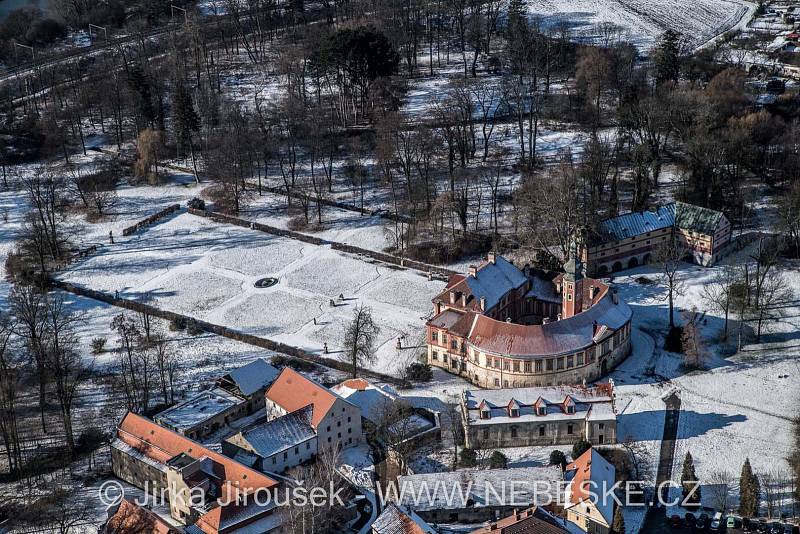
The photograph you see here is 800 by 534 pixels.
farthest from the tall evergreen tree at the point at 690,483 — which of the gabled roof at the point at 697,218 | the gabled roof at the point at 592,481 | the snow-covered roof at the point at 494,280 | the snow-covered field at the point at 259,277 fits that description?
the gabled roof at the point at 697,218

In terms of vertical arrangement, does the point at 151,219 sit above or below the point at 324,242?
above

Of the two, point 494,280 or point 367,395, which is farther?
point 494,280

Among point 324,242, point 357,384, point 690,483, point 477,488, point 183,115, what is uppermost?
point 183,115

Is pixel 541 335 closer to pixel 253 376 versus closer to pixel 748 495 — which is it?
pixel 748 495

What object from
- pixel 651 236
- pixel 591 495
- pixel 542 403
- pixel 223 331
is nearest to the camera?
pixel 591 495

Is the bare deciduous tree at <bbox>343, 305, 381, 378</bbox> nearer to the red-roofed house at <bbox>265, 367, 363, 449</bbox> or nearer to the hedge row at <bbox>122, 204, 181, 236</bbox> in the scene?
the red-roofed house at <bbox>265, 367, 363, 449</bbox>

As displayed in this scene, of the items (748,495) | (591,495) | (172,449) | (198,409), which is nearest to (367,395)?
(198,409)

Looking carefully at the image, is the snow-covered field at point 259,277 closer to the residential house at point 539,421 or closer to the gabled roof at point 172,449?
the residential house at point 539,421
